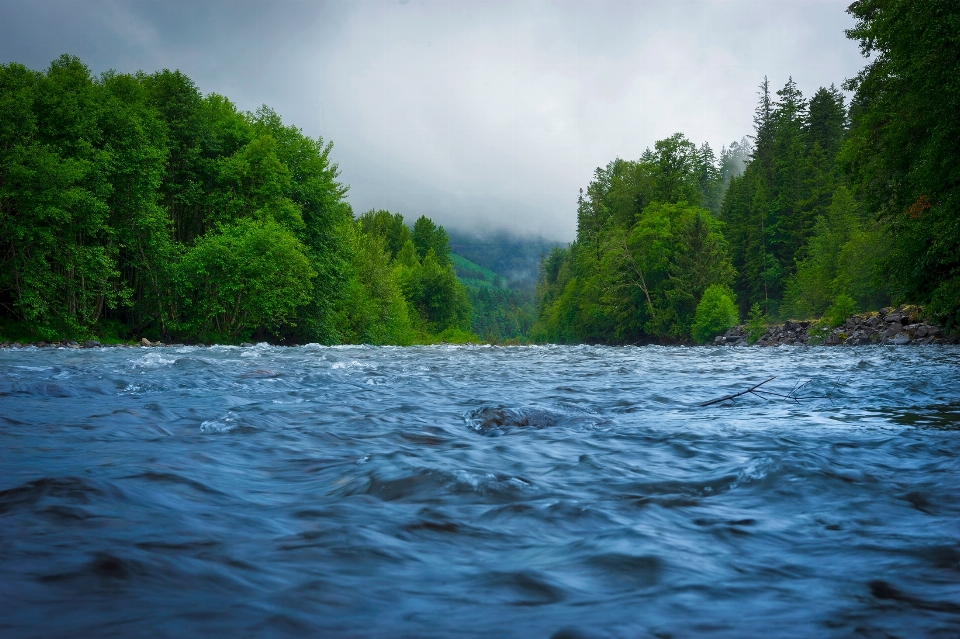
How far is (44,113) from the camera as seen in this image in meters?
28.5

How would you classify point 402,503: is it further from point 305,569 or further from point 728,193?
point 728,193

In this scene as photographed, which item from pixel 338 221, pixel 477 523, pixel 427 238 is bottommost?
pixel 477 523

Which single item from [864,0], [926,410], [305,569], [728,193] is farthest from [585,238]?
[305,569]

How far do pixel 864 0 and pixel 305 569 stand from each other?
954 inches

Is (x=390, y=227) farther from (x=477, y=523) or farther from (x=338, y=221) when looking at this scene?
(x=477, y=523)

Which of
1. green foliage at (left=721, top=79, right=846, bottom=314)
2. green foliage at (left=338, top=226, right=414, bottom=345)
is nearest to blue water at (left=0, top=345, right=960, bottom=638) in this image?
green foliage at (left=338, top=226, right=414, bottom=345)

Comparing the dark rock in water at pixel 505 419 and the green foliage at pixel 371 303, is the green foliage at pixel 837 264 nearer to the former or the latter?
the green foliage at pixel 371 303

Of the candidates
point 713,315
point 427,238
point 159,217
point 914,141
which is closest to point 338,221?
point 159,217

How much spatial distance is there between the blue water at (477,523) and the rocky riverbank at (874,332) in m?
19.9

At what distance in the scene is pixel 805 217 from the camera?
58344 mm

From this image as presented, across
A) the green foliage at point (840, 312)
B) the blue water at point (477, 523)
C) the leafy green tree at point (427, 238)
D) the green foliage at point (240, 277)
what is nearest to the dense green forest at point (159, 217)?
the green foliage at point (240, 277)

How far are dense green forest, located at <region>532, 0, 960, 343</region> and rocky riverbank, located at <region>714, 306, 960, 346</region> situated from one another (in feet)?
7.62

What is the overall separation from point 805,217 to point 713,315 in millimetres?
18298

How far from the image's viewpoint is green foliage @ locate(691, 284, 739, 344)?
158 ft
